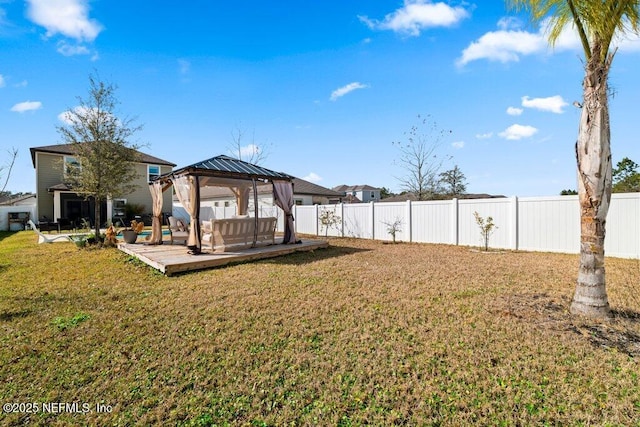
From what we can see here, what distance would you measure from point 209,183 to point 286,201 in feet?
10.5

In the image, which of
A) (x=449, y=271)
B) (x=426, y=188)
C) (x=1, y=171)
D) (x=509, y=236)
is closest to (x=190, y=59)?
(x=1, y=171)

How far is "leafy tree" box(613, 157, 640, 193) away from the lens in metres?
22.3

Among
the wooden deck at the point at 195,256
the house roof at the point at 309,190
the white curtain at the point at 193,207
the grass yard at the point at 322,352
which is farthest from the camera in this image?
the house roof at the point at 309,190

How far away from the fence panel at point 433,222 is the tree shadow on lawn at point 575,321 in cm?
639

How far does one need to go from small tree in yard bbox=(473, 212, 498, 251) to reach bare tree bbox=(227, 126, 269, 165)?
18.0 m

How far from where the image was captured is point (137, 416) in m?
2.23

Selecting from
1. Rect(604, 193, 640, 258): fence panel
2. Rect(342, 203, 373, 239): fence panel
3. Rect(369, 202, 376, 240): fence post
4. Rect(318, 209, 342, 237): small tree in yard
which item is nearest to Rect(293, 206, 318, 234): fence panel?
Rect(318, 209, 342, 237): small tree in yard

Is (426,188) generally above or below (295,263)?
above

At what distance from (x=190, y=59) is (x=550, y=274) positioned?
1354 cm

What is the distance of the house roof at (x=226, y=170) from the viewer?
8.27 m

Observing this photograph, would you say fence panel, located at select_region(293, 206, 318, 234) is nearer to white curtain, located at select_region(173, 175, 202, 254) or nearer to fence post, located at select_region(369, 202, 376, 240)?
fence post, located at select_region(369, 202, 376, 240)

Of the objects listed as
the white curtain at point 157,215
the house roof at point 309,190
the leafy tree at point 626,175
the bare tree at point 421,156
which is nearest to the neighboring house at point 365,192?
the house roof at point 309,190

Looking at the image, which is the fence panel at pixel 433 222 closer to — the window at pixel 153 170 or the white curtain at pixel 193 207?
the white curtain at pixel 193 207

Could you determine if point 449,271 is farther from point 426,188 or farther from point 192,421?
point 426,188
